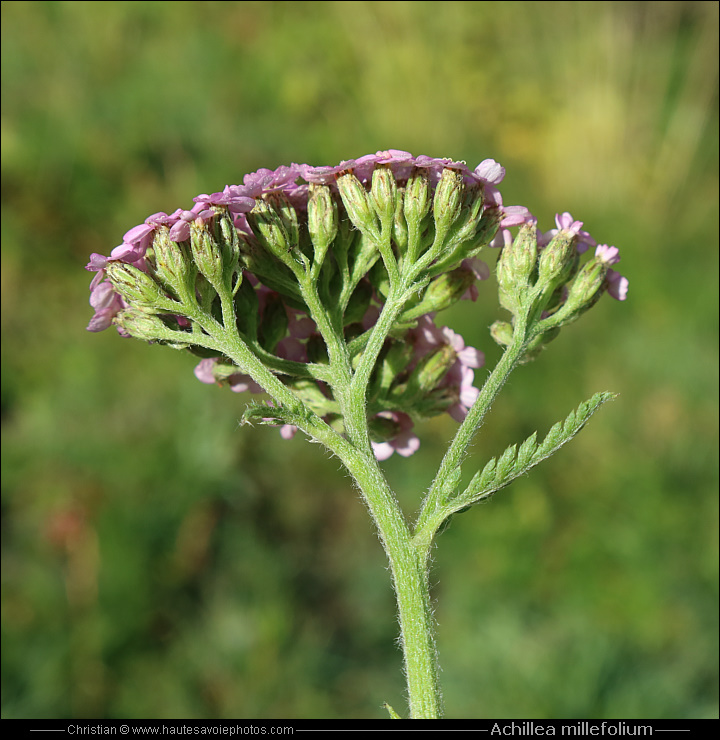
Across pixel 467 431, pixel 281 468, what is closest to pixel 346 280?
pixel 467 431

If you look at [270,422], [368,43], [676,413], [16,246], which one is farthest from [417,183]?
[368,43]

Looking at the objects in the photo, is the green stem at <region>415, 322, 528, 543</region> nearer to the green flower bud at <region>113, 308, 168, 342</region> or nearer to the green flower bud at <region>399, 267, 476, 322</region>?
the green flower bud at <region>399, 267, 476, 322</region>

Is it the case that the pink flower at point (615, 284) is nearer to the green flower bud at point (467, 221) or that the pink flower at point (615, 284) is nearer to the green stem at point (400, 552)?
the green flower bud at point (467, 221)

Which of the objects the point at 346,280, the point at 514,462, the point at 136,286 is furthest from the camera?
the point at 346,280

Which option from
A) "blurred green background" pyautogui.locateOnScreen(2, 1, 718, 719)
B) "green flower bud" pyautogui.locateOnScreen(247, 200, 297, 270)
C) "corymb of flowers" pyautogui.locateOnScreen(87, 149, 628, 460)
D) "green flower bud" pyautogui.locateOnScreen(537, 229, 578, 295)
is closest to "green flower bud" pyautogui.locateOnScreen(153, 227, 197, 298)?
"corymb of flowers" pyautogui.locateOnScreen(87, 149, 628, 460)

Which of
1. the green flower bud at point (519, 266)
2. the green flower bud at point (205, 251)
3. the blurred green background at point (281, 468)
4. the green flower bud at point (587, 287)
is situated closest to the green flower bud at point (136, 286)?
the green flower bud at point (205, 251)

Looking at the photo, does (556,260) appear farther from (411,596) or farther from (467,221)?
(411,596)
